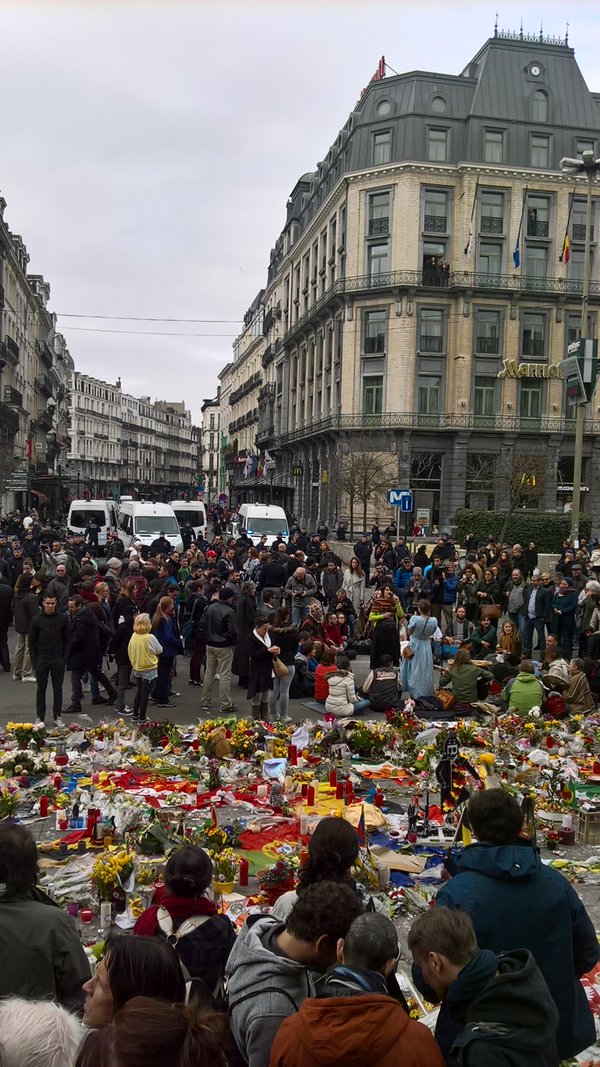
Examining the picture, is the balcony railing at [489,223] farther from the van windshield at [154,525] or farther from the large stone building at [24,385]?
the large stone building at [24,385]

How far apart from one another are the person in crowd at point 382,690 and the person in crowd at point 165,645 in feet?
9.27

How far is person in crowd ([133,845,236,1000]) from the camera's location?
3633 millimetres

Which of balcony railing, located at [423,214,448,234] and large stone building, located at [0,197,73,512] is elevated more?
balcony railing, located at [423,214,448,234]

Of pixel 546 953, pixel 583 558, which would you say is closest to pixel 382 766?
pixel 546 953

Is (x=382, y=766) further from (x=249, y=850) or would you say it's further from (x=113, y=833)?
(x=113, y=833)

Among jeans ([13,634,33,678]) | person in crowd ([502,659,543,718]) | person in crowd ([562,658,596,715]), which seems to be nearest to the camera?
person in crowd ([502,659,543,718])

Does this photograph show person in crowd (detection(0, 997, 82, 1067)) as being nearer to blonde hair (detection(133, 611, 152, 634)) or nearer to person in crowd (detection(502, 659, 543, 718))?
blonde hair (detection(133, 611, 152, 634))

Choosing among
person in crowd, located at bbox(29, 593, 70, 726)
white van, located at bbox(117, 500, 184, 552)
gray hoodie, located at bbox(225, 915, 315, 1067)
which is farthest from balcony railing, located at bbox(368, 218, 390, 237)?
gray hoodie, located at bbox(225, 915, 315, 1067)

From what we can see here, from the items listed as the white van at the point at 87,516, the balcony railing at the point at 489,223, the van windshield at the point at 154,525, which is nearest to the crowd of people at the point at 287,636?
the van windshield at the point at 154,525

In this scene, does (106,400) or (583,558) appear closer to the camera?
(583,558)

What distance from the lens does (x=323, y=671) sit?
1237cm

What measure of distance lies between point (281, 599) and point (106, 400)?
422ft

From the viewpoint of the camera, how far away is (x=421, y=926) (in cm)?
303

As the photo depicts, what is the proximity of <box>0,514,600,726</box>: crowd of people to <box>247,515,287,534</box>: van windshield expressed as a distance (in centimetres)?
1210
